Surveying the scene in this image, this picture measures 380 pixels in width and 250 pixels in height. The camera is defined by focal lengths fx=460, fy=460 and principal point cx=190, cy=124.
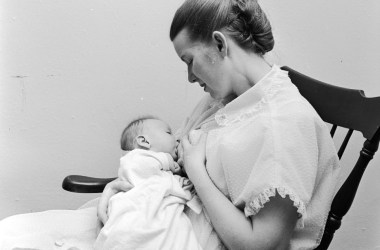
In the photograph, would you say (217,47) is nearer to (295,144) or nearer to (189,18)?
(189,18)

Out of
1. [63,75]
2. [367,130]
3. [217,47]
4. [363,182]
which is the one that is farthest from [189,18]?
[363,182]

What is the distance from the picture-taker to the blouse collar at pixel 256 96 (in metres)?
1.18

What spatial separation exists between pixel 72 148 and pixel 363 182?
124 cm

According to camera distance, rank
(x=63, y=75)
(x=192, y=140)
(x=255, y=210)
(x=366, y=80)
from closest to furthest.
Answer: (x=255, y=210), (x=192, y=140), (x=63, y=75), (x=366, y=80)

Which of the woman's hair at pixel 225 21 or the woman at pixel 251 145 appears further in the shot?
the woman's hair at pixel 225 21

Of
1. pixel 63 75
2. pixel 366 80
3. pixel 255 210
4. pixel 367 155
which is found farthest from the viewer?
pixel 366 80

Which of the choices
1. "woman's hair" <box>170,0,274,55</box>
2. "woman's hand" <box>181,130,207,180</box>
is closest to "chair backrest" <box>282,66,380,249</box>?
"woman's hair" <box>170,0,274,55</box>

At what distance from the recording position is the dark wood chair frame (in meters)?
1.19

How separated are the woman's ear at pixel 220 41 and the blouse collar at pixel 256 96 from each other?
12cm

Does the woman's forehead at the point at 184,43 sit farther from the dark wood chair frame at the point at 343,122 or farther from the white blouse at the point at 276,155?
the dark wood chair frame at the point at 343,122

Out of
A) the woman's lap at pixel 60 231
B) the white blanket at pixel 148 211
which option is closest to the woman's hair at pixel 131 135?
the white blanket at pixel 148 211

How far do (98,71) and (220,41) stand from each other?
2.38 ft

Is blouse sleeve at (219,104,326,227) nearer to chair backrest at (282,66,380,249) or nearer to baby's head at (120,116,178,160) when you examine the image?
chair backrest at (282,66,380,249)

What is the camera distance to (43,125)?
5.95ft
